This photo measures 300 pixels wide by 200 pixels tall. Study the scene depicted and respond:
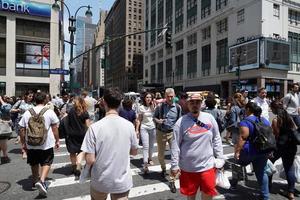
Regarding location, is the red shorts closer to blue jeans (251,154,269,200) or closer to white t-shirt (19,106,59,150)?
blue jeans (251,154,269,200)

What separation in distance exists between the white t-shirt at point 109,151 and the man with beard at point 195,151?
98 centimetres

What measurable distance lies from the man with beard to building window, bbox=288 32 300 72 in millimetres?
46319

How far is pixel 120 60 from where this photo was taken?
6068 inches

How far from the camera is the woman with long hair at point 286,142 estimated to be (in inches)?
232

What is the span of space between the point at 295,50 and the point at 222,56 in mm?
10528

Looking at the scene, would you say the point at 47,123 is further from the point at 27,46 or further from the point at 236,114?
the point at 27,46

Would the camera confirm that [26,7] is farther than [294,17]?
No

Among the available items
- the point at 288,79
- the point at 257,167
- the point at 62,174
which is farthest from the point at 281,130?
the point at 288,79

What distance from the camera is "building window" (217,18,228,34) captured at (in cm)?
5036

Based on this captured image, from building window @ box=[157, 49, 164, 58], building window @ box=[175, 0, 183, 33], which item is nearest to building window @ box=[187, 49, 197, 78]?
building window @ box=[175, 0, 183, 33]

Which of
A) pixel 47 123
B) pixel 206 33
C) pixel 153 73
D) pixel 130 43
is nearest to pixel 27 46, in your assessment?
pixel 206 33

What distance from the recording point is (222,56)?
167 ft

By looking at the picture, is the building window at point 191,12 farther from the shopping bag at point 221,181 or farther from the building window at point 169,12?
the shopping bag at point 221,181

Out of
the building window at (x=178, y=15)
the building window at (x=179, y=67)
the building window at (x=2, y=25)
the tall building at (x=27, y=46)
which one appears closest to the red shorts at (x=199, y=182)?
the tall building at (x=27, y=46)
